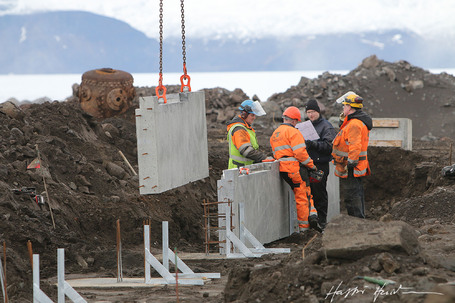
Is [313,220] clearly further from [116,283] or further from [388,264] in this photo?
[388,264]

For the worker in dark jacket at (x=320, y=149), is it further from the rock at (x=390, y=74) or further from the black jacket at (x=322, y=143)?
the rock at (x=390, y=74)

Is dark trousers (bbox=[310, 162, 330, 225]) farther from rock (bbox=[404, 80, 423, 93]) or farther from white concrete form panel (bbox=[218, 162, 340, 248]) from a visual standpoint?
rock (bbox=[404, 80, 423, 93])

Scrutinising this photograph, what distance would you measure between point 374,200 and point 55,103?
7952mm

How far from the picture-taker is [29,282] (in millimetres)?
7242

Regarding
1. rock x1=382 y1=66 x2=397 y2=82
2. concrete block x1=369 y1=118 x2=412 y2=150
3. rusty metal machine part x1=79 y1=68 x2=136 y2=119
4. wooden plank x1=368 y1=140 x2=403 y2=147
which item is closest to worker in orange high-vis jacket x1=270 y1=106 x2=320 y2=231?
wooden plank x1=368 y1=140 x2=403 y2=147

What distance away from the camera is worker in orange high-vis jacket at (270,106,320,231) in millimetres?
10195

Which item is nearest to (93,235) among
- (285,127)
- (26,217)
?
(26,217)

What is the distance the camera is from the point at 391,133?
18016 millimetres

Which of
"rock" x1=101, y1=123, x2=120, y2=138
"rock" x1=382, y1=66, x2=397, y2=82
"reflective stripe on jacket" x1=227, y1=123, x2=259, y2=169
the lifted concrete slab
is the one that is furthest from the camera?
"rock" x1=382, y1=66, x2=397, y2=82

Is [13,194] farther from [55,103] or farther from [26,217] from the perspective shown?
[55,103]

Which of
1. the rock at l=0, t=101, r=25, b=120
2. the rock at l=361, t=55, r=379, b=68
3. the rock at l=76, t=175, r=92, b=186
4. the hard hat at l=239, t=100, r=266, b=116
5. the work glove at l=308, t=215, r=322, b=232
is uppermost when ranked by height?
the rock at l=361, t=55, r=379, b=68

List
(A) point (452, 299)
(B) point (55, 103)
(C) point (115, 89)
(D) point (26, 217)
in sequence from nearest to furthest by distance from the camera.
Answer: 1. (A) point (452, 299)
2. (D) point (26, 217)
3. (B) point (55, 103)
4. (C) point (115, 89)

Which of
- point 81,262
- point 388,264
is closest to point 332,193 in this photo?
point 81,262

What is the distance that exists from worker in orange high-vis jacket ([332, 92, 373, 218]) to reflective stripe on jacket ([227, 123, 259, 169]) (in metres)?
1.30
